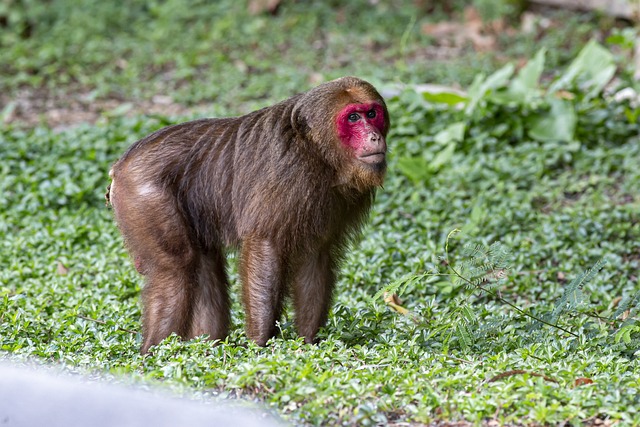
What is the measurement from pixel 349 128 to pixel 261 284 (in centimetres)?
105

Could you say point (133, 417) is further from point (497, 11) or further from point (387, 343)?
point (497, 11)

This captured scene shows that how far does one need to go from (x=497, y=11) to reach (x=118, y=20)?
5.52 metres

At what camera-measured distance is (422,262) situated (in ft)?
25.2

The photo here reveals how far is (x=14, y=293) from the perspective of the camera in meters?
7.31

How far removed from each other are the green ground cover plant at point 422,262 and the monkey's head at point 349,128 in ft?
2.32

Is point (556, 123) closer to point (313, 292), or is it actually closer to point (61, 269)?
point (313, 292)

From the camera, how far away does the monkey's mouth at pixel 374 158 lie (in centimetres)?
571

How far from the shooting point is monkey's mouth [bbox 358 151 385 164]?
5.71 m

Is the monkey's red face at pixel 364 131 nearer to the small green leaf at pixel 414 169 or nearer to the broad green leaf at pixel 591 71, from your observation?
the small green leaf at pixel 414 169

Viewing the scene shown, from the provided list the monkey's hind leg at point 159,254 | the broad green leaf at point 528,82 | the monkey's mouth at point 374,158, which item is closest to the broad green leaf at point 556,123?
the broad green leaf at point 528,82

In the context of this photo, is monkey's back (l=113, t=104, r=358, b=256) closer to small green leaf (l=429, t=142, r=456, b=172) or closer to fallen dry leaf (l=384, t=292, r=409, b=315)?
fallen dry leaf (l=384, t=292, r=409, b=315)

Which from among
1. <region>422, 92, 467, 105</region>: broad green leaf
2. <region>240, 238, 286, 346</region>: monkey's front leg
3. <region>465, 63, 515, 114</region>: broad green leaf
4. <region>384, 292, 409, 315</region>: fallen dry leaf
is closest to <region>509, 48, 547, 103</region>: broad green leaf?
<region>465, 63, 515, 114</region>: broad green leaf

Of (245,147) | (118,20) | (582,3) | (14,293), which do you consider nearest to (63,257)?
(14,293)

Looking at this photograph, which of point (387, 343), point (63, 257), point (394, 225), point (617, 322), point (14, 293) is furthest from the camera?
point (394, 225)
